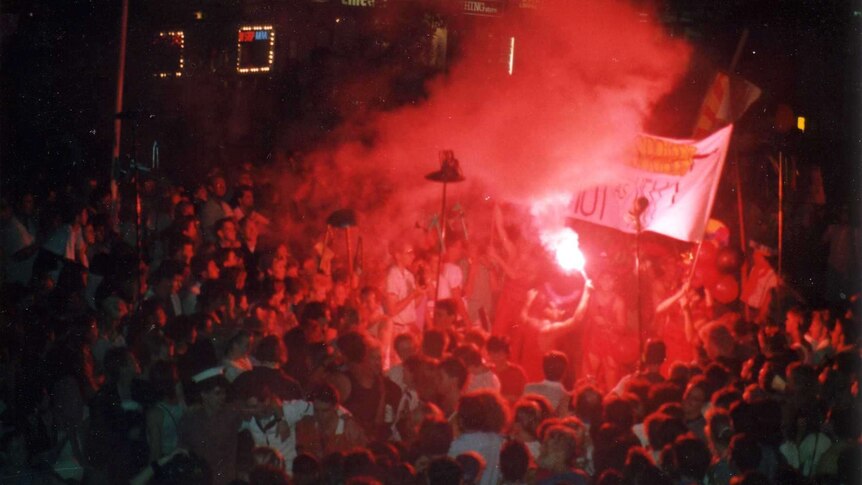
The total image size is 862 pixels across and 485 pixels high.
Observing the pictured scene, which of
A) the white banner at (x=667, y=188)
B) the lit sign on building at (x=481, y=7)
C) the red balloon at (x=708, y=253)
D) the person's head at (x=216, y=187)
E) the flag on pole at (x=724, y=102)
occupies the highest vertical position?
the lit sign on building at (x=481, y=7)

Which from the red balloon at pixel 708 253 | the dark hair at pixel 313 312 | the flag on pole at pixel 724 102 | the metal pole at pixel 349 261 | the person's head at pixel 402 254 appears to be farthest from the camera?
the red balloon at pixel 708 253

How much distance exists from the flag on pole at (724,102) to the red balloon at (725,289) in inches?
65.7

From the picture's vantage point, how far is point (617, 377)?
7.41m

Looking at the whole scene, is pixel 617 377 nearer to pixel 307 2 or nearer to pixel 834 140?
pixel 834 140

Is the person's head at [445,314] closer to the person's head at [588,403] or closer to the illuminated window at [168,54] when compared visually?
the person's head at [588,403]

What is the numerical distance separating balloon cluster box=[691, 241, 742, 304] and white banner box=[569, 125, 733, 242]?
1.23 metres

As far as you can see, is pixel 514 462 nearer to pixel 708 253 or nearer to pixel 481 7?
pixel 708 253

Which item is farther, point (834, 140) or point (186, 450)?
point (834, 140)

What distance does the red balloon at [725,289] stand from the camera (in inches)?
344

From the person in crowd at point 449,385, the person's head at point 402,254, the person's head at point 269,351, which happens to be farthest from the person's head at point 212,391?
the person's head at point 402,254

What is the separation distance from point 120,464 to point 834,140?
13427 mm

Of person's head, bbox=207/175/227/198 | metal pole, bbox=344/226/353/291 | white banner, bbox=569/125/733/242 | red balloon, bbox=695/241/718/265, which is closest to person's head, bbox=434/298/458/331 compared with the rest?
metal pole, bbox=344/226/353/291

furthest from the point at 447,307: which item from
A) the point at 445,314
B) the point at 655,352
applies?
the point at 655,352

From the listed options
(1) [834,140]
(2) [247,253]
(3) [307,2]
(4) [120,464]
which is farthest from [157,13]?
(4) [120,464]
